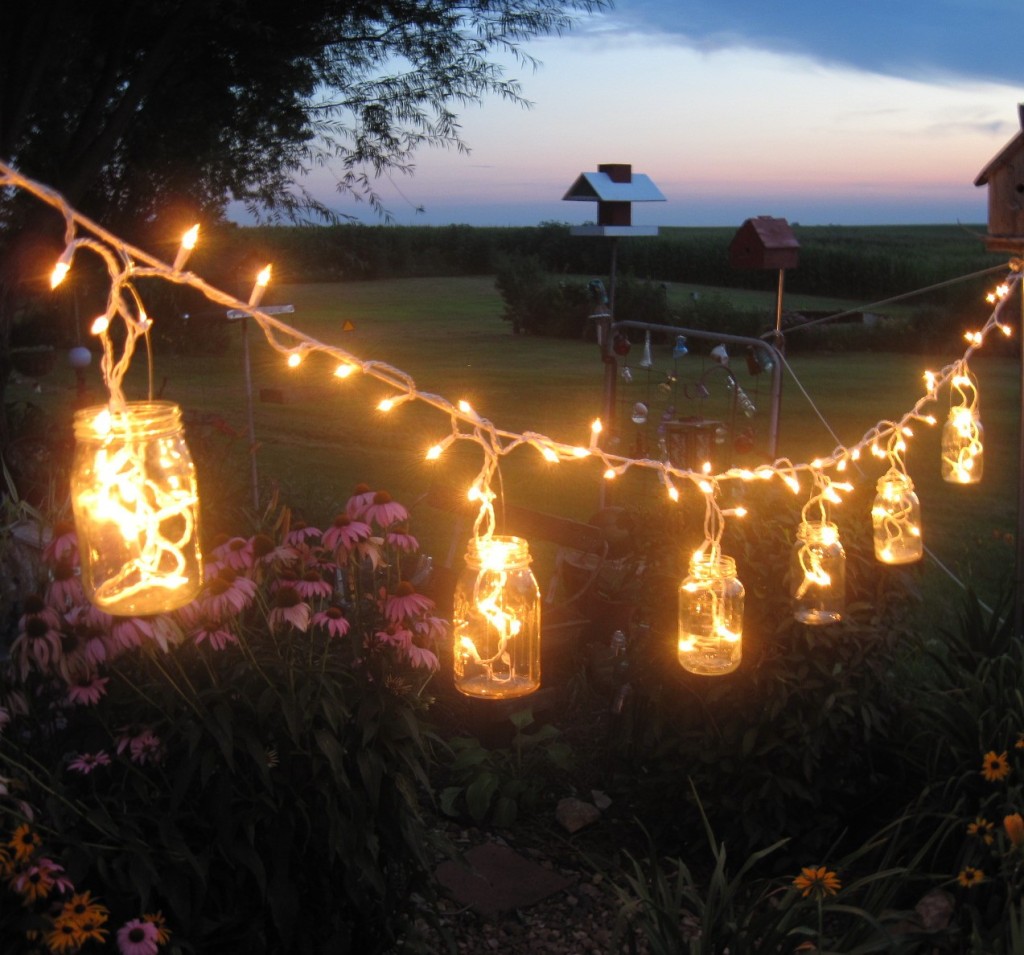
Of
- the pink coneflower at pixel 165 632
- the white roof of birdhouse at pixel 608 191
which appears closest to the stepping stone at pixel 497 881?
the pink coneflower at pixel 165 632

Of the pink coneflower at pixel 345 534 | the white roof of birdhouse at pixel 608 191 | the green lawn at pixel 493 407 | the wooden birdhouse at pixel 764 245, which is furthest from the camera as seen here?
the green lawn at pixel 493 407

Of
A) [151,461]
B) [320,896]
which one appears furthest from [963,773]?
[151,461]

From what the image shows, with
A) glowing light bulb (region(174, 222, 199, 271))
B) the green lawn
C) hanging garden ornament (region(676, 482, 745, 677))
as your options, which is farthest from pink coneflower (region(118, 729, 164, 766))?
the green lawn

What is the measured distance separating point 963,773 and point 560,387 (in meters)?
15.3

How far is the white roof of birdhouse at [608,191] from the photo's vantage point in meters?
8.52

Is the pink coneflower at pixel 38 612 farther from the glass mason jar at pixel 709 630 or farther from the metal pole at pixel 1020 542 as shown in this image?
the metal pole at pixel 1020 542

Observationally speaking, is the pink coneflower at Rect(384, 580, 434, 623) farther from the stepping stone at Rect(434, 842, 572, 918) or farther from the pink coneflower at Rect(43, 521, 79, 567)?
the stepping stone at Rect(434, 842, 572, 918)

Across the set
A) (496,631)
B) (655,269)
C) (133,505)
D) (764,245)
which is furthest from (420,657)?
(655,269)

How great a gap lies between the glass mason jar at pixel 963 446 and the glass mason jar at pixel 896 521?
4.05ft

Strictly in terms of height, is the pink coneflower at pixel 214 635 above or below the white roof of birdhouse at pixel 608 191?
below

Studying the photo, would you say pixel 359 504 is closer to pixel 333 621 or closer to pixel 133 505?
pixel 333 621

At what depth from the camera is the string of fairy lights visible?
7.07 feet

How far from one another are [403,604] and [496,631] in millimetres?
340

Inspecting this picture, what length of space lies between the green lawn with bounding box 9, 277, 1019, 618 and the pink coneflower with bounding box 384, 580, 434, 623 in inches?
87.5
